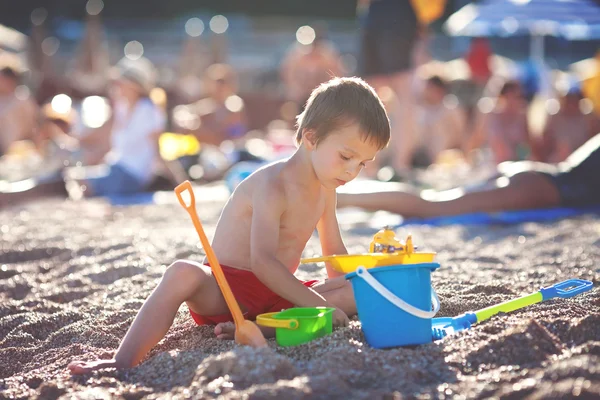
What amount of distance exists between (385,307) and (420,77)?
7.83 metres

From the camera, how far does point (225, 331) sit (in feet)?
7.60

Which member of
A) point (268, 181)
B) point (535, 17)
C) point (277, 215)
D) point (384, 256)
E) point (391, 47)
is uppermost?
point (535, 17)

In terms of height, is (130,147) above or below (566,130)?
above

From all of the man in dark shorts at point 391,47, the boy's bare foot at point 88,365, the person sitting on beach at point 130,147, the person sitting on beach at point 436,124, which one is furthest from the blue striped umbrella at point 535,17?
the boy's bare foot at point 88,365

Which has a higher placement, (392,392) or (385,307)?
(385,307)

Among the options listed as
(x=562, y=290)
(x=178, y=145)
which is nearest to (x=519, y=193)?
(x=562, y=290)

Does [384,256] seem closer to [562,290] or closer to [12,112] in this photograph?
[562,290]

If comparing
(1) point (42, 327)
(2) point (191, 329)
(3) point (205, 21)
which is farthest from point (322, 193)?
(3) point (205, 21)

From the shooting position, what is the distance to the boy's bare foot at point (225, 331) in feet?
7.58

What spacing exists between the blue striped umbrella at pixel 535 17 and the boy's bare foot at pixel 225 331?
24.7 ft

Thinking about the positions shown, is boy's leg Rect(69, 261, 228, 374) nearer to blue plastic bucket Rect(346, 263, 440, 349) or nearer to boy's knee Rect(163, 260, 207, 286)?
boy's knee Rect(163, 260, 207, 286)

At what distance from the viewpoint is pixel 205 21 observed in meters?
18.2

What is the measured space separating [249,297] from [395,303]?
567 mm

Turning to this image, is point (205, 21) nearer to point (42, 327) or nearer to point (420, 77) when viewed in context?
point (420, 77)
